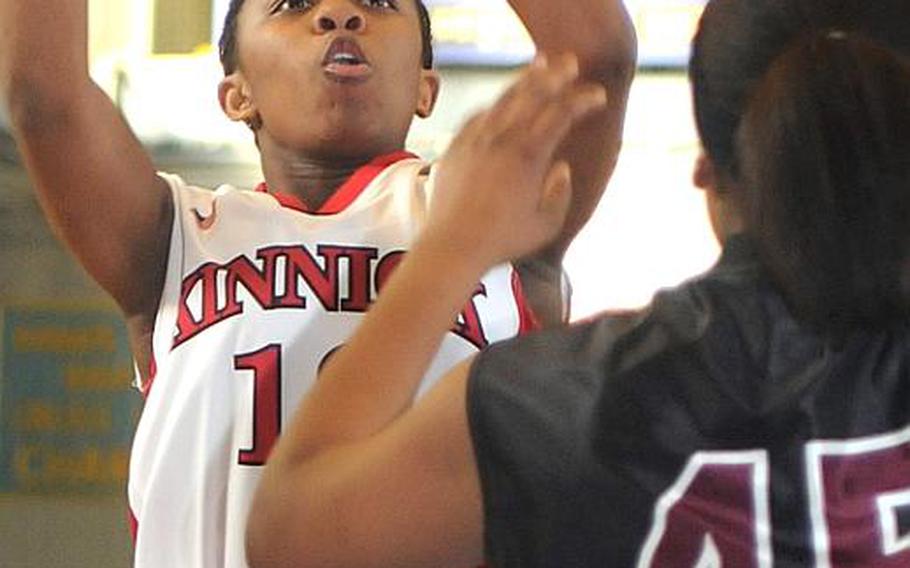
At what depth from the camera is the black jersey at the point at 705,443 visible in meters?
0.64

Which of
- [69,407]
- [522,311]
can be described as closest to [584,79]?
[522,311]

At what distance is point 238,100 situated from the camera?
101 cm

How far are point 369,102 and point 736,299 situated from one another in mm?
343

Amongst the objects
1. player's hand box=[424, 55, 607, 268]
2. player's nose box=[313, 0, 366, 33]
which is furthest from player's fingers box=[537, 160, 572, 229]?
player's nose box=[313, 0, 366, 33]

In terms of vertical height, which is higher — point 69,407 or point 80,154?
point 80,154

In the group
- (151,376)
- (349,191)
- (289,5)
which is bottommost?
(151,376)

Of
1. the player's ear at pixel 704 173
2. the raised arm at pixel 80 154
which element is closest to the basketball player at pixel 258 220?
the raised arm at pixel 80 154

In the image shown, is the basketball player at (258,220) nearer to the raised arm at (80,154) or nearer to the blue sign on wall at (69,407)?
the raised arm at (80,154)

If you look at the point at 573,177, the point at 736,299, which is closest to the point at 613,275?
the point at 573,177

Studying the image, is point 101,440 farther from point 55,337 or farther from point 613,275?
point 613,275

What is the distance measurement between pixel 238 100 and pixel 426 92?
11cm

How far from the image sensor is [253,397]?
2.92 ft

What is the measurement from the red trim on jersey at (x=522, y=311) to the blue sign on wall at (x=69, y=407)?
89cm

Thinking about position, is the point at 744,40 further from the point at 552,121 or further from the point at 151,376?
the point at 151,376
